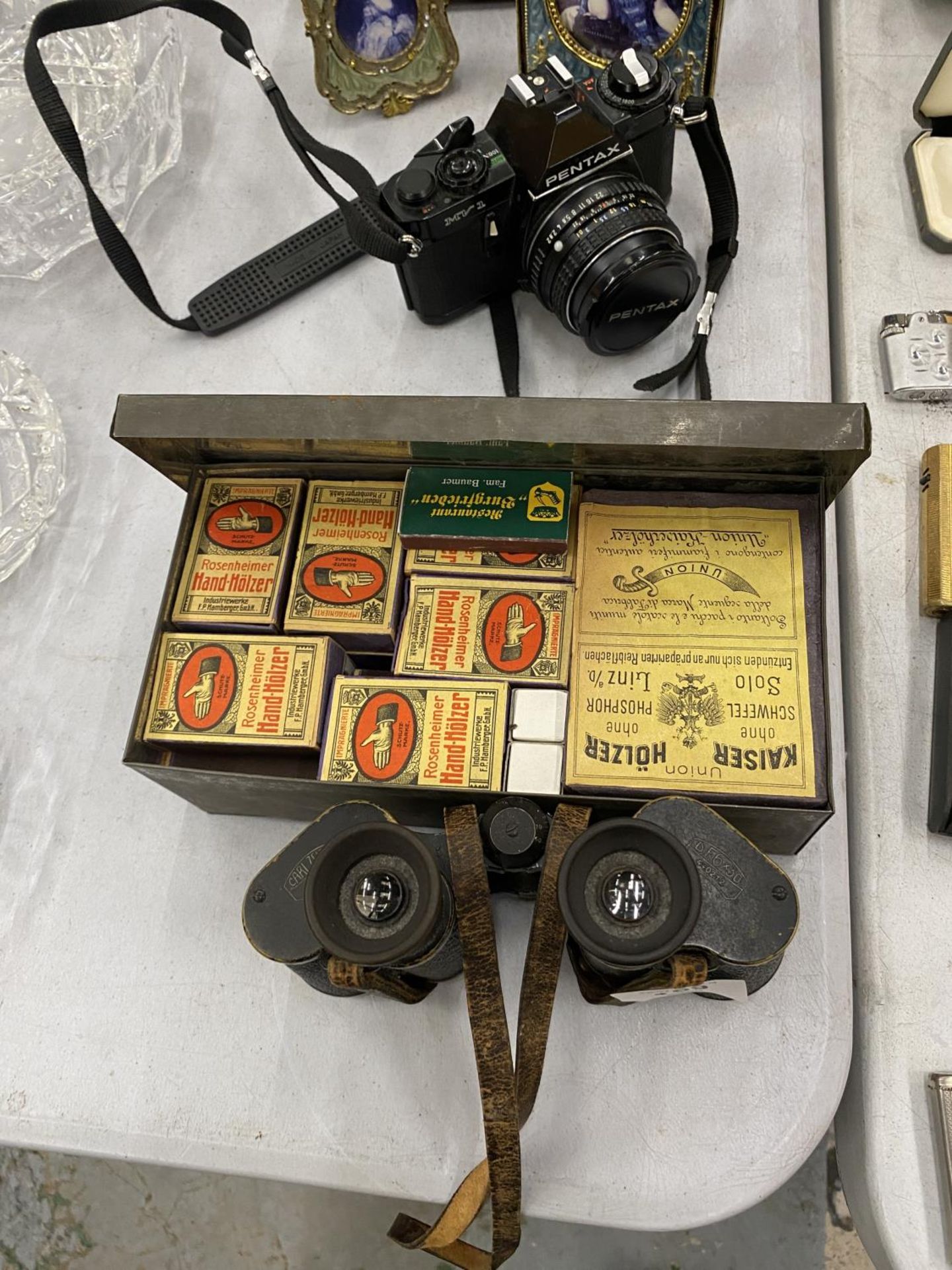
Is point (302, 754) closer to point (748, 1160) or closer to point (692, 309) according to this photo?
point (748, 1160)

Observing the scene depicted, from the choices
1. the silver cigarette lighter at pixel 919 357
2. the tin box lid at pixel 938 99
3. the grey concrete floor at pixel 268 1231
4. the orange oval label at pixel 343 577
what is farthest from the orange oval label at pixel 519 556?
the grey concrete floor at pixel 268 1231

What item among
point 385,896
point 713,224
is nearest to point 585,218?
point 713,224

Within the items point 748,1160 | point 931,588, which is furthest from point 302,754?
point 931,588

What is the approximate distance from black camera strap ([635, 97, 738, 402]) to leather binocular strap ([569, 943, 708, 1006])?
1.90 ft

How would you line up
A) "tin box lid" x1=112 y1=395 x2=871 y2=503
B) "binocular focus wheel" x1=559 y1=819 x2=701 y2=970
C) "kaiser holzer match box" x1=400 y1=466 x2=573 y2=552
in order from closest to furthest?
"binocular focus wheel" x1=559 y1=819 x2=701 y2=970 < "tin box lid" x1=112 y1=395 x2=871 y2=503 < "kaiser holzer match box" x1=400 y1=466 x2=573 y2=552

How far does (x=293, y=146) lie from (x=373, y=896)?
2.66ft

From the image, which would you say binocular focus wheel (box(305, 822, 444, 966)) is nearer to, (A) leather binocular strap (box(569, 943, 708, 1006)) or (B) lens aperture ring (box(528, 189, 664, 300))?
(A) leather binocular strap (box(569, 943, 708, 1006))

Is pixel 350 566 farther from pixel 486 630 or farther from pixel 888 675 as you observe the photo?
pixel 888 675

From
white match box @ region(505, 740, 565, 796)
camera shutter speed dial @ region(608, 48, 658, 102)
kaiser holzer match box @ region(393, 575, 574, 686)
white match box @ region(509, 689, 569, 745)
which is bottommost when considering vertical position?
white match box @ region(505, 740, 565, 796)

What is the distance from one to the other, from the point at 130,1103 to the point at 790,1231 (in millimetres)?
878

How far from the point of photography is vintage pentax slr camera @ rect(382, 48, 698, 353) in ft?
2.78

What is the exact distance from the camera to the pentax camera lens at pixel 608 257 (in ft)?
2.79

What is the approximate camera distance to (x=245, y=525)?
836 mm

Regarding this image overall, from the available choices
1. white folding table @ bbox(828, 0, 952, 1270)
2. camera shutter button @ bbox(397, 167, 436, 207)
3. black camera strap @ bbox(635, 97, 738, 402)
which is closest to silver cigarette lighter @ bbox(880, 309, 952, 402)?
white folding table @ bbox(828, 0, 952, 1270)
